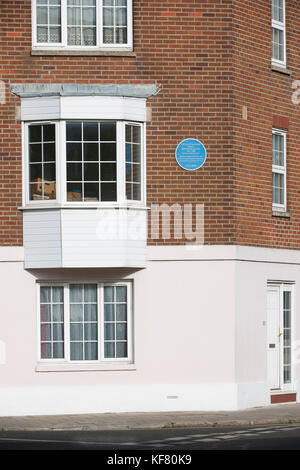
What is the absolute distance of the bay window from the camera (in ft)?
69.6

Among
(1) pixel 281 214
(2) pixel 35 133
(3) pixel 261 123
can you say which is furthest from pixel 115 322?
(3) pixel 261 123

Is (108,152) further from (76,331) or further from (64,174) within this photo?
(76,331)

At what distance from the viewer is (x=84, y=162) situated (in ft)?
69.7

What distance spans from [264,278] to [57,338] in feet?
14.9

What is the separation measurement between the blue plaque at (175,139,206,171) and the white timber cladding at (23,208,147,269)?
5.07 ft

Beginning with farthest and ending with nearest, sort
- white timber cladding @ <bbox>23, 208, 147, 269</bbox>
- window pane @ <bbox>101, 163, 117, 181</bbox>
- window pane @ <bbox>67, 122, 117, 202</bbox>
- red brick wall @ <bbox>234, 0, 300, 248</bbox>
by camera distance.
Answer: red brick wall @ <bbox>234, 0, 300, 248</bbox> < window pane @ <bbox>101, 163, 117, 181</bbox> < window pane @ <bbox>67, 122, 117, 202</bbox> < white timber cladding @ <bbox>23, 208, 147, 269</bbox>

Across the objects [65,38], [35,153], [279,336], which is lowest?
[279,336]

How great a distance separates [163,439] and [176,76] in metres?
8.01

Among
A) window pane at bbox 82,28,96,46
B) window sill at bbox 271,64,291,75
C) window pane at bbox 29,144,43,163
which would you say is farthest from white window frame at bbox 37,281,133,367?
window sill at bbox 271,64,291,75

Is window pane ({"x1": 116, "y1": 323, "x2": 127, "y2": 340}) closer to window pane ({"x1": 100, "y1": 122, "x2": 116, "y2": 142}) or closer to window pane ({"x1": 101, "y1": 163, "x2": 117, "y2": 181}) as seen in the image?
window pane ({"x1": 101, "y1": 163, "x2": 117, "y2": 181})
